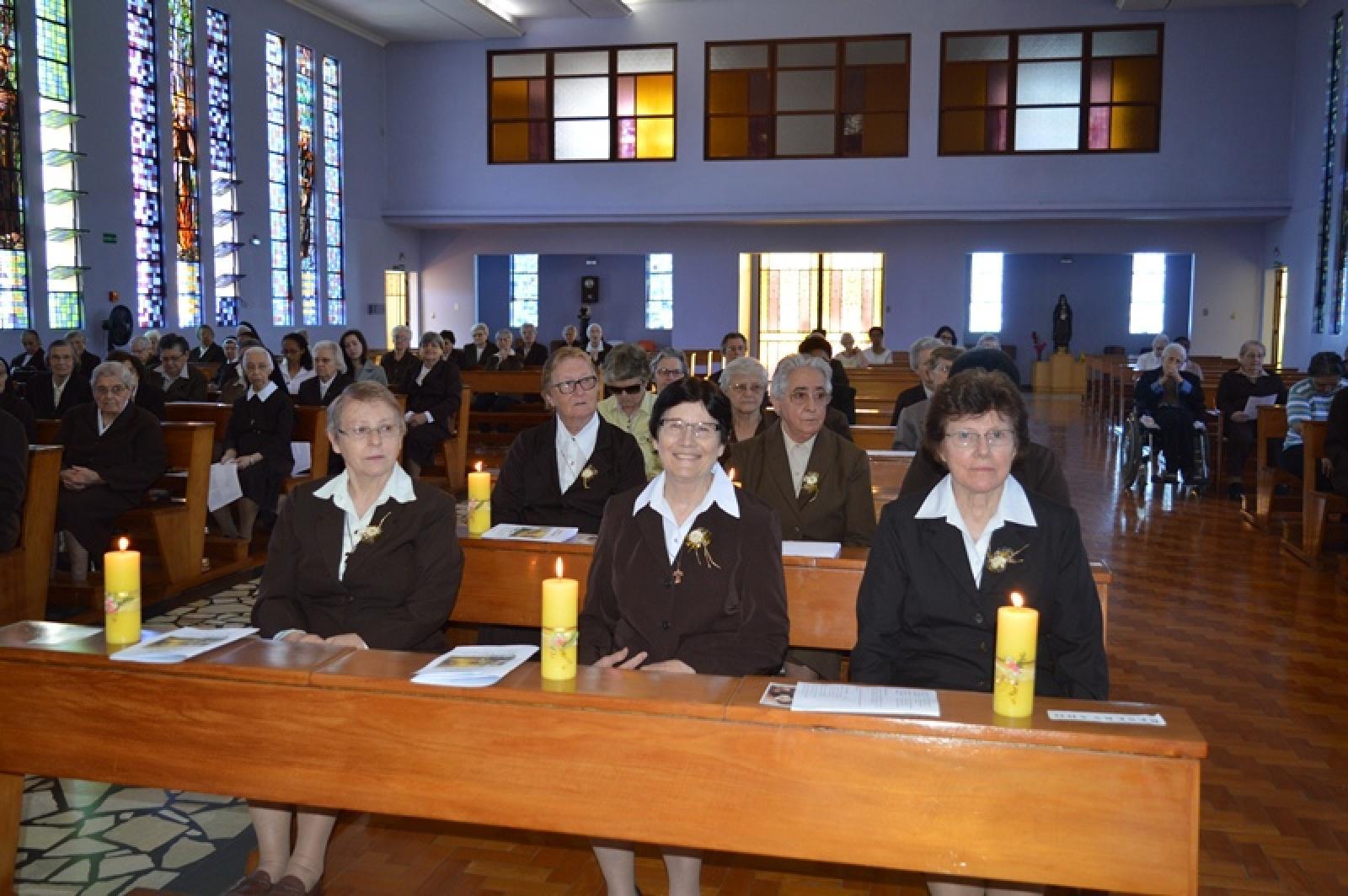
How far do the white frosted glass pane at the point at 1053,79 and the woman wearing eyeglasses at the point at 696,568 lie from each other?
15156mm

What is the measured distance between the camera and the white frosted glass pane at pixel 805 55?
16703mm

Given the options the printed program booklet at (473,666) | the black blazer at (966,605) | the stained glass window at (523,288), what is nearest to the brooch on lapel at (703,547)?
the black blazer at (966,605)

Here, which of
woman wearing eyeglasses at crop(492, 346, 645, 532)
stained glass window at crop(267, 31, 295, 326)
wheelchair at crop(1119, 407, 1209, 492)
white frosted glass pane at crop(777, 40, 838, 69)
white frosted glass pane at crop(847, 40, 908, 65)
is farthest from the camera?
white frosted glass pane at crop(777, 40, 838, 69)

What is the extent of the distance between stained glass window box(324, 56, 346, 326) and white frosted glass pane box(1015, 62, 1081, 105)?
9485mm

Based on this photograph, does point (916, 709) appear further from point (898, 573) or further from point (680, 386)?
point (680, 386)

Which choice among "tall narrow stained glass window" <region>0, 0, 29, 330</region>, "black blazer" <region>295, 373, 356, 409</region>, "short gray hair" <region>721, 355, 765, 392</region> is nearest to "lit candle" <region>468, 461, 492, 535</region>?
"short gray hair" <region>721, 355, 765, 392</region>

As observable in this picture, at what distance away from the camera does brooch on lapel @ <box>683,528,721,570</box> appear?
265 centimetres

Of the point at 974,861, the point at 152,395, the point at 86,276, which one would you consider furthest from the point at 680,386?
the point at 86,276

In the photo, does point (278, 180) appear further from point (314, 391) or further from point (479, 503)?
point (479, 503)

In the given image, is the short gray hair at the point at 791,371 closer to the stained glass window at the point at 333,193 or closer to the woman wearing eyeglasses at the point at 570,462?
the woman wearing eyeglasses at the point at 570,462

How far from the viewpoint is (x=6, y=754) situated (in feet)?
7.14

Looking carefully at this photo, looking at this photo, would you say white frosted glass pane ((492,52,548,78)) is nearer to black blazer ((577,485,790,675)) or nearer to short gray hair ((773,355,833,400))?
short gray hair ((773,355,833,400))

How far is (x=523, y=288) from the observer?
23.1 metres

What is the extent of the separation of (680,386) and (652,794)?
3.71ft
